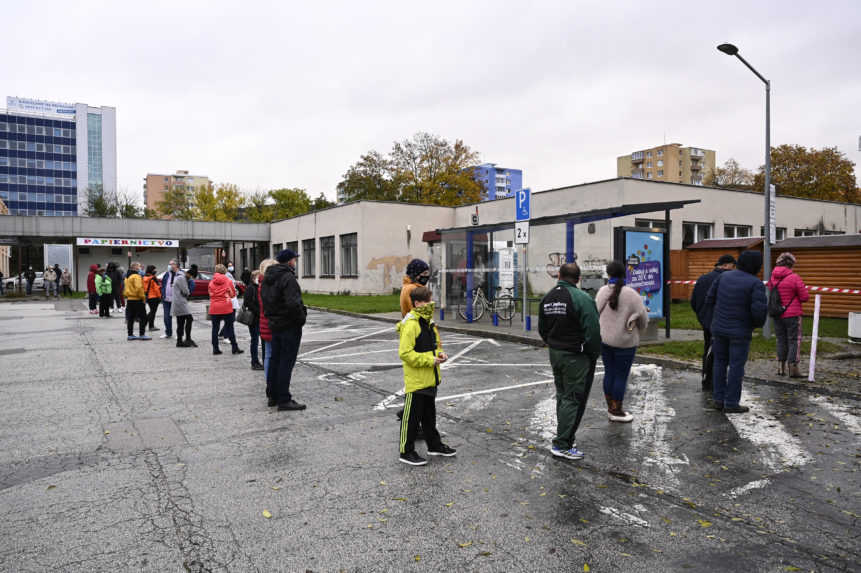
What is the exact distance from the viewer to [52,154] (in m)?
121

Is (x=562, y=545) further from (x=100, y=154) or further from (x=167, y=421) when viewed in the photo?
(x=100, y=154)

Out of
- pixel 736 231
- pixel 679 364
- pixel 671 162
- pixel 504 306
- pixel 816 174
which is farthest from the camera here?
pixel 671 162

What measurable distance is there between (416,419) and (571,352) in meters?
1.40

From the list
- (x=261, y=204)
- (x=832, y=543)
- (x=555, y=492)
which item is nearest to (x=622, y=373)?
(x=555, y=492)

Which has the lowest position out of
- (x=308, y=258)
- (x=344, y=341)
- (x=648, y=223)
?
(x=344, y=341)

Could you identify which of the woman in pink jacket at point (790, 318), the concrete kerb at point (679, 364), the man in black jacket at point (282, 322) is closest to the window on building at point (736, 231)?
the concrete kerb at point (679, 364)

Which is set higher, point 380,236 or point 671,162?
point 671,162

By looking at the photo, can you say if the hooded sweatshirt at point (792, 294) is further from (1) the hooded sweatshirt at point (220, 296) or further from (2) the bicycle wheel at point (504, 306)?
(1) the hooded sweatshirt at point (220, 296)

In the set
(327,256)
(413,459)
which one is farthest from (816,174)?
(413,459)

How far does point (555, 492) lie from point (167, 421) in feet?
13.9

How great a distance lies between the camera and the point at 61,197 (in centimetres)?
12312

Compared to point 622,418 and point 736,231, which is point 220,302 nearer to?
point 622,418

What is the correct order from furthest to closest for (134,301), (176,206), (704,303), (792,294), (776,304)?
(176,206) < (134,301) < (776,304) < (792,294) < (704,303)

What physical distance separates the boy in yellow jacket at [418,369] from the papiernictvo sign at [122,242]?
4232cm
